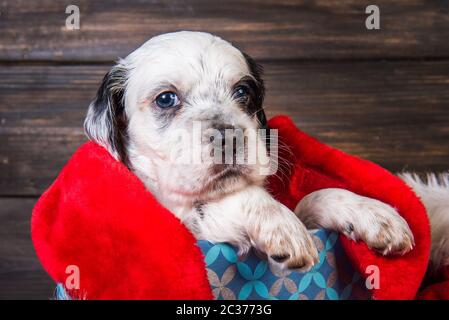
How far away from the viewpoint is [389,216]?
111cm

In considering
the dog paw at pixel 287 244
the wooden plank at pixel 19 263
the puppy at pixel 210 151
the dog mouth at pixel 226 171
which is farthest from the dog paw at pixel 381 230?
the wooden plank at pixel 19 263

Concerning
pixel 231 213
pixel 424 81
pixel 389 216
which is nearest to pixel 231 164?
pixel 231 213

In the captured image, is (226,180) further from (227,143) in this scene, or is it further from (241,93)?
(241,93)

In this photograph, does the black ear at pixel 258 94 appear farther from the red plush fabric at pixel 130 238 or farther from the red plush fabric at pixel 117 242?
the red plush fabric at pixel 117 242

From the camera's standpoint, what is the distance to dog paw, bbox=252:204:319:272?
0.99 meters

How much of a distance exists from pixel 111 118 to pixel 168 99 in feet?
0.49

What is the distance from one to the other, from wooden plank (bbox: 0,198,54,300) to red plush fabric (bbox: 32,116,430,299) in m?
0.94

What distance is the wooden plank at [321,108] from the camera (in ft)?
6.49

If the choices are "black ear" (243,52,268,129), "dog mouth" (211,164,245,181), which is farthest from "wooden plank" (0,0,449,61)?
"dog mouth" (211,164,245,181)

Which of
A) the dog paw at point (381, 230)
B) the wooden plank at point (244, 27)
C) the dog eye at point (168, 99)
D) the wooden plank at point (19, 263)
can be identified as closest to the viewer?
the dog paw at point (381, 230)

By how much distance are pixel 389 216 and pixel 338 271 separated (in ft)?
0.48

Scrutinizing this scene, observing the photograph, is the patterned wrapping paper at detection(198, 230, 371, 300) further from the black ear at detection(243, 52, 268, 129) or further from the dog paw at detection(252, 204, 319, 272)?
the black ear at detection(243, 52, 268, 129)
